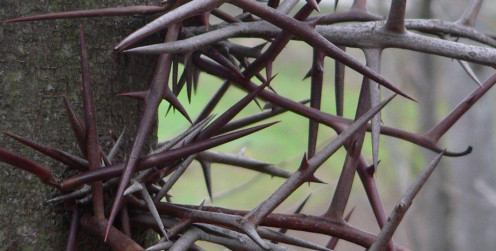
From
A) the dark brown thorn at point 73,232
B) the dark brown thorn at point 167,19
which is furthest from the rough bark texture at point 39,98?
the dark brown thorn at point 167,19

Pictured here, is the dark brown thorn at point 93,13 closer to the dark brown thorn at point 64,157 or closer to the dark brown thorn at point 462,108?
the dark brown thorn at point 64,157

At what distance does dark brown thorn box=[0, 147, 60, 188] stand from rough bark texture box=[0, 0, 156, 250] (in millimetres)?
49

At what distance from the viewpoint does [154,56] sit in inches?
22.7

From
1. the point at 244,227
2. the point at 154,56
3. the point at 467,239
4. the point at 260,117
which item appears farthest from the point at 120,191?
the point at 467,239

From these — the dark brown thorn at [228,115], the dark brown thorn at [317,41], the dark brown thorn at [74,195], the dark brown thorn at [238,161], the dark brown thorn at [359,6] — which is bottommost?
the dark brown thorn at [74,195]

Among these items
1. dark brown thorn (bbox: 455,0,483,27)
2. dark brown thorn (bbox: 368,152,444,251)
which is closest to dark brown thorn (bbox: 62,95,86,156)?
dark brown thorn (bbox: 368,152,444,251)

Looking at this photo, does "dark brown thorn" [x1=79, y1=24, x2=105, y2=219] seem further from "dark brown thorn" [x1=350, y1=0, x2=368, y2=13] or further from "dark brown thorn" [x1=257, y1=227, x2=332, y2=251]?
"dark brown thorn" [x1=350, y1=0, x2=368, y2=13]

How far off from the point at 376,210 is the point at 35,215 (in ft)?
0.90

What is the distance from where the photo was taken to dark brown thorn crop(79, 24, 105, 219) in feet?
1.45

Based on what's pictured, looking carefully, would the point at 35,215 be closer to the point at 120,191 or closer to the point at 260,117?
the point at 120,191

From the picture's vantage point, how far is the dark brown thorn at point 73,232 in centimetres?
47

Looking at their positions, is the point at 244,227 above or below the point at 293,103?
below

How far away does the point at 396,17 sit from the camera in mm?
504

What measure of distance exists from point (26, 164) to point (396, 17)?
0.98ft
